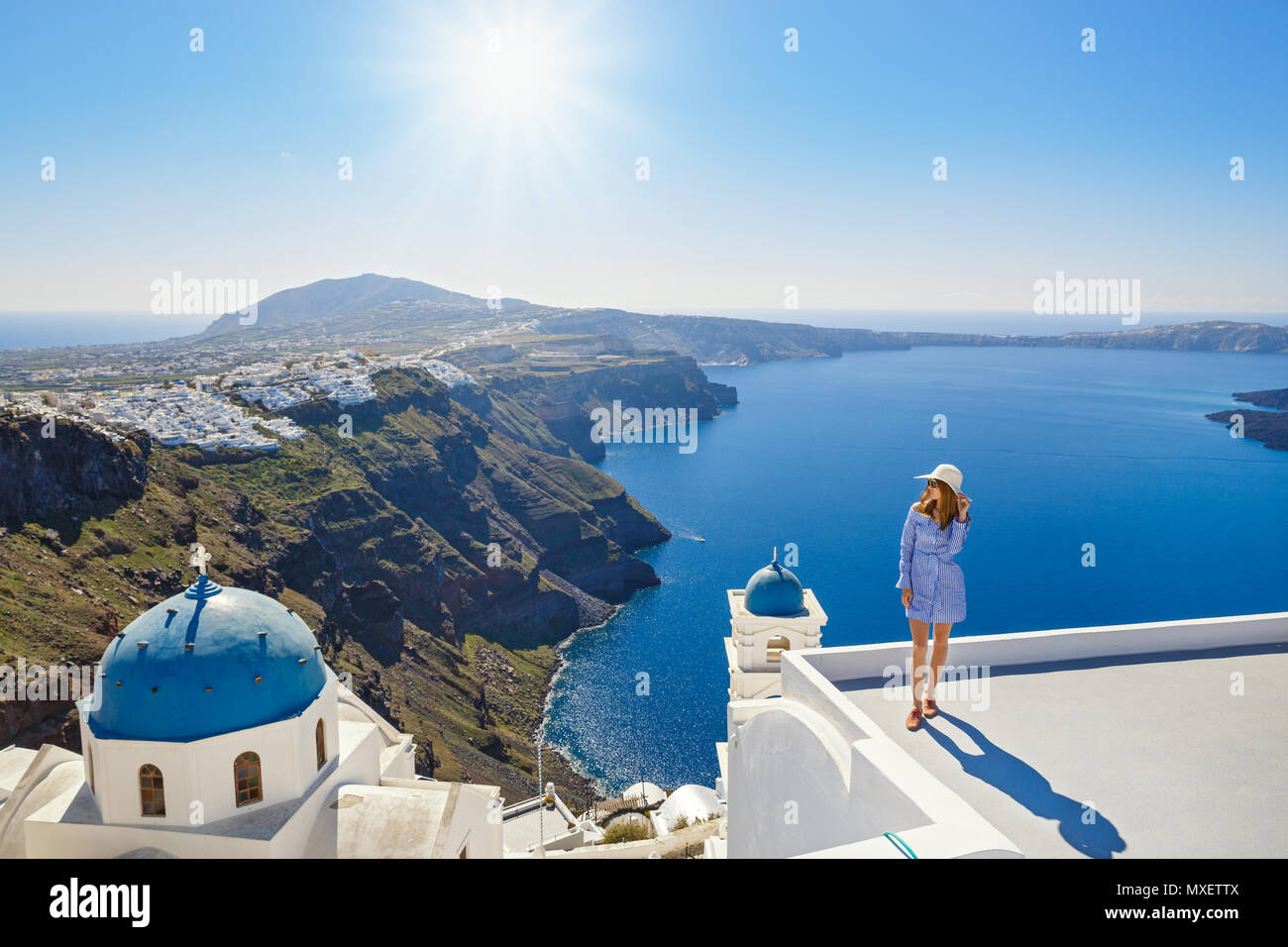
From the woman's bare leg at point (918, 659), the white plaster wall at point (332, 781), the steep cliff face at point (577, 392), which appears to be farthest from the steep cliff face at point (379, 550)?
the woman's bare leg at point (918, 659)

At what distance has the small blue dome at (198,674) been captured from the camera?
39.0 ft

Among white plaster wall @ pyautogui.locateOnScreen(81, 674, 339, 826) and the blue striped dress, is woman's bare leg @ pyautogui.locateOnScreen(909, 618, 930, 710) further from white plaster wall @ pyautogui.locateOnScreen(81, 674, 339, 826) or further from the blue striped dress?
white plaster wall @ pyautogui.locateOnScreen(81, 674, 339, 826)

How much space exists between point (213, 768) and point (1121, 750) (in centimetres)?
1219

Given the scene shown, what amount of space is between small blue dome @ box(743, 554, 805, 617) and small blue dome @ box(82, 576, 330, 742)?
12155mm

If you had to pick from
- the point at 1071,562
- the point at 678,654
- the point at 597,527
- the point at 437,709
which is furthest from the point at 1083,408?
the point at 437,709

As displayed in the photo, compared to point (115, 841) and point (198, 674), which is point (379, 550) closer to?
point (115, 841)

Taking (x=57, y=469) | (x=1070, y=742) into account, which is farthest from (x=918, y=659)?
(x=57, y=469)

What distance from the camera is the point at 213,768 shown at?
12.0 metres

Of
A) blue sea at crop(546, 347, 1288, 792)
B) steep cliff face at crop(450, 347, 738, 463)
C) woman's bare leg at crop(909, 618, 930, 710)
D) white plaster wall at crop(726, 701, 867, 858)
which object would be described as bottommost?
blue sea at crop(546, 347, 1288, 792)

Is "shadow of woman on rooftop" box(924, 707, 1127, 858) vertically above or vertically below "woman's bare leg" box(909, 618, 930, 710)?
below

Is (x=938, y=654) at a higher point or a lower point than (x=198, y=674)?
higher

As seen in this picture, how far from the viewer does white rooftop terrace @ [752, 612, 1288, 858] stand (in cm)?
546

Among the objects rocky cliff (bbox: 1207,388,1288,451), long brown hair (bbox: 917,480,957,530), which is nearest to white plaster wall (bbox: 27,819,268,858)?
long brown hair (bbox: 917,480,957,530)

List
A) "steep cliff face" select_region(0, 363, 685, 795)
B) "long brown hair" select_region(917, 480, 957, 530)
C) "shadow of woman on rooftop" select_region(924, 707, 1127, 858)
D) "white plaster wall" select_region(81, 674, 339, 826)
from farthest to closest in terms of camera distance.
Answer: "steep cliff face" select_region(0, 363, 685, 795), "white plaster wall" select_region(81, 674, 339, 826), "long brown hair" select_region(917, 480, 957, 530), "shadow of woman on rooftop" select_region(924, 707, 1127, 858)
